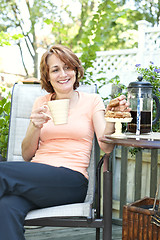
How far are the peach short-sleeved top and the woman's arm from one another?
0.19 feet

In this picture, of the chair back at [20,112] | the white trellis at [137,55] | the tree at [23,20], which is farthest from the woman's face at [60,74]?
the tree at [23,20]

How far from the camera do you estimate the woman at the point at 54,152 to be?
1.46 metres

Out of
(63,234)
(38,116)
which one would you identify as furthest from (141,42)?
(38,116)

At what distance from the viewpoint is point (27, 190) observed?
1.49 meters

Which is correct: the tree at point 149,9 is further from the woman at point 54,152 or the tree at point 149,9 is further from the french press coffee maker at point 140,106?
the french press coffee maker at point 140,106

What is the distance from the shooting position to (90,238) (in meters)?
2.42

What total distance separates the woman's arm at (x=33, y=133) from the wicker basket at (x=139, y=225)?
67 centimetres

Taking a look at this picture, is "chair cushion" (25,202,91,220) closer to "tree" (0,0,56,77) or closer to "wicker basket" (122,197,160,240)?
"wicker basket" (122,197,160,240)

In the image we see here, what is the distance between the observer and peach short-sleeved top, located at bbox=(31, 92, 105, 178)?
1.83 metres

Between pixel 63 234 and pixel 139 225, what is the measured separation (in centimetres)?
88

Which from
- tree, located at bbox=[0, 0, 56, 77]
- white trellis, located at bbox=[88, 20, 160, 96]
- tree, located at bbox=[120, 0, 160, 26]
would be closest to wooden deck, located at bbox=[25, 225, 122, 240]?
white trellis, located at bbox=[88, 20, 160, 96]

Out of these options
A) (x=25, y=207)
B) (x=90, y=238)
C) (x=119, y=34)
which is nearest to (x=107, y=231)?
(x=25, y=207)

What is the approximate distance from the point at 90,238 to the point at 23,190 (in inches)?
45.3

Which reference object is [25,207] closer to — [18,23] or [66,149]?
[66,149]
